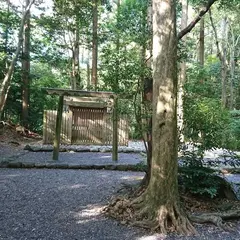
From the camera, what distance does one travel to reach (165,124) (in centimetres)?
387

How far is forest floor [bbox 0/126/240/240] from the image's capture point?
3592 mm

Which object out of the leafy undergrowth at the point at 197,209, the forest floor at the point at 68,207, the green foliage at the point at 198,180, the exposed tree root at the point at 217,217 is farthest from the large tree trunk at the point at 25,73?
the exposed tree root at the point at 217,217

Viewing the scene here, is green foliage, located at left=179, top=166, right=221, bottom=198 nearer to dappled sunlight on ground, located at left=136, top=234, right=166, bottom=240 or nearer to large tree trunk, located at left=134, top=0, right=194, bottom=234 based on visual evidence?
large tree trunk, located at left=134, top=0, right=194, bottom=234

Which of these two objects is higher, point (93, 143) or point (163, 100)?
point (163, 100)

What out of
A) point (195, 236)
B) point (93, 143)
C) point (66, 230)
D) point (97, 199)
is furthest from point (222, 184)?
point (93, 143)

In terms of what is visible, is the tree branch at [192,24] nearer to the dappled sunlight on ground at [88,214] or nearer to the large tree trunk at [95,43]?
the dappled sunlight on ground at [88,214]

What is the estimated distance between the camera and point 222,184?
5.17 m

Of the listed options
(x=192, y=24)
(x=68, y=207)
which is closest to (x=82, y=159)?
(x=68, y=207)

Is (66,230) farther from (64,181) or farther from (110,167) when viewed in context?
(110,167)

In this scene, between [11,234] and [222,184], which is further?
[222,184]

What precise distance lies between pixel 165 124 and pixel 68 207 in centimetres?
196

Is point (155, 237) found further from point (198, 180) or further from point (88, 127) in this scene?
point (88, 127)

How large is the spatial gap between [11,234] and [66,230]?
62 cm

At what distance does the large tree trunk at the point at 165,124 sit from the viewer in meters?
3.86
